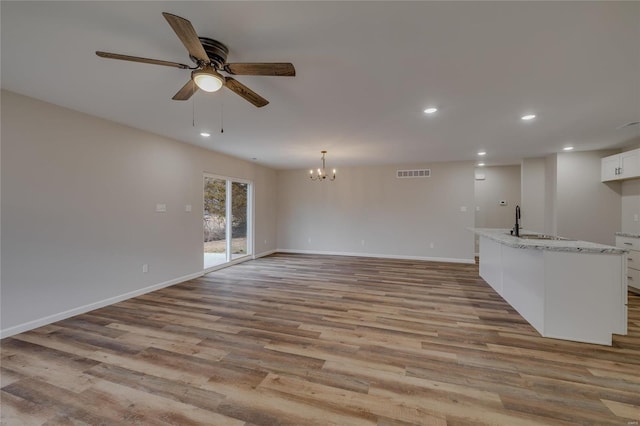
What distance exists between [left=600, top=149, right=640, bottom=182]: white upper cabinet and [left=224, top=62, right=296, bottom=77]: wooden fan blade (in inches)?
228

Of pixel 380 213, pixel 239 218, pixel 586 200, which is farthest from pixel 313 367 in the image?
pixel 586 200

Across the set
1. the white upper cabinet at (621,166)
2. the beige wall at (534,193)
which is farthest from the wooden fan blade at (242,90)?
the beige wall at (534,193)

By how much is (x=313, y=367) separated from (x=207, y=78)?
8.02ft

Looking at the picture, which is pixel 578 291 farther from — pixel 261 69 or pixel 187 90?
pixel 187 90

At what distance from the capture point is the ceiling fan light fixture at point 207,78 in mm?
1782

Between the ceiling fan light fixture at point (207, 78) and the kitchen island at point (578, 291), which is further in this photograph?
the kitchen island at point (578, 291)

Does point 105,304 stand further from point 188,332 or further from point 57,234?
point 188,332

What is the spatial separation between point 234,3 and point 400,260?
634 cm

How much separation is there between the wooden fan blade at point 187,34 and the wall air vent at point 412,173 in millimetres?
5992

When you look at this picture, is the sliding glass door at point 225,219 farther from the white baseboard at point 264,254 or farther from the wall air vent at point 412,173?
the wall air vent at point 412,173

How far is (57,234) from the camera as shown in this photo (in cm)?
310

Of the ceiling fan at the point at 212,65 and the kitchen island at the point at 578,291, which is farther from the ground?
the ceiling fan at the point at 212,65

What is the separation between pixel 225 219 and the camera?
596cm

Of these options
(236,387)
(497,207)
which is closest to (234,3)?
(236,387)
